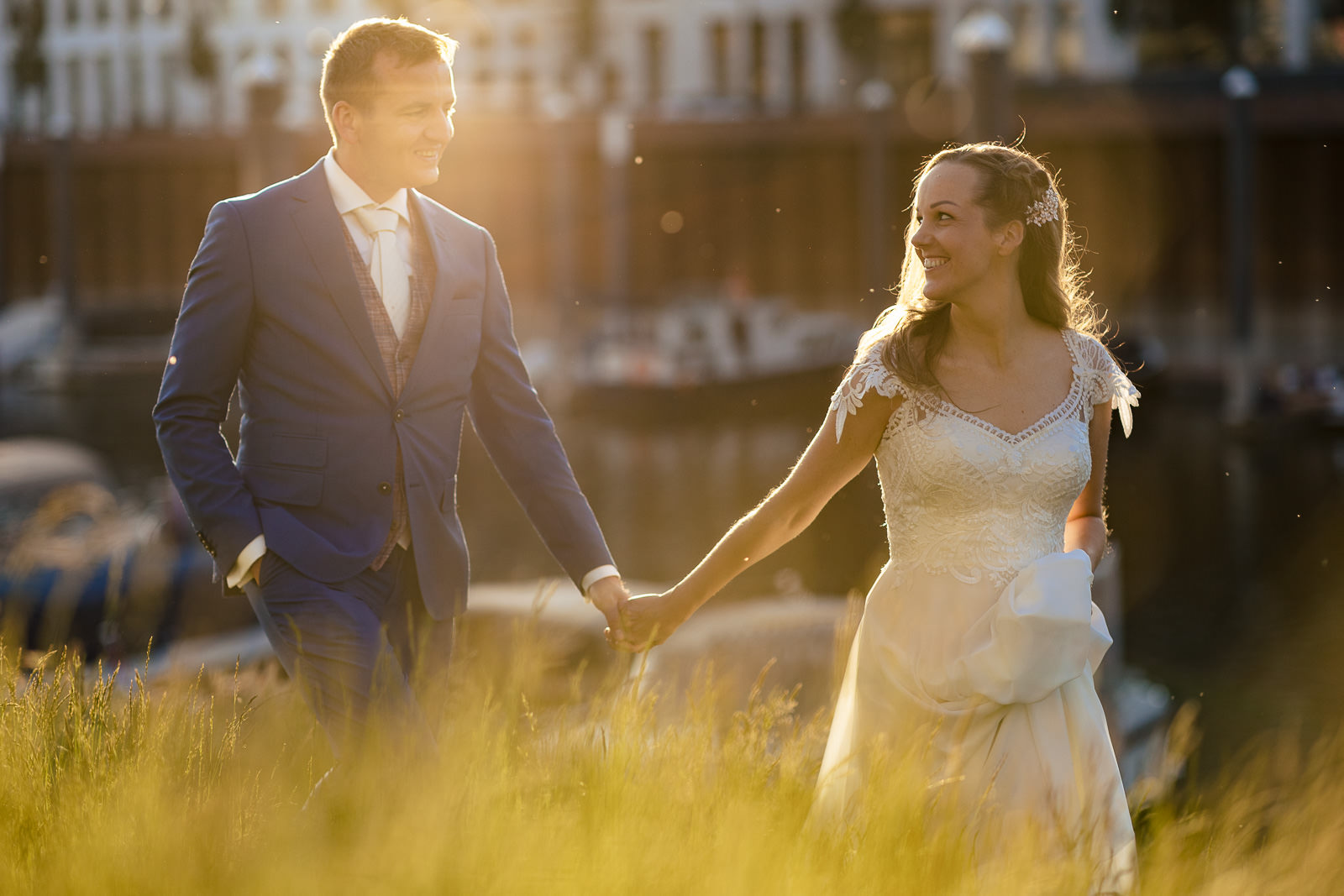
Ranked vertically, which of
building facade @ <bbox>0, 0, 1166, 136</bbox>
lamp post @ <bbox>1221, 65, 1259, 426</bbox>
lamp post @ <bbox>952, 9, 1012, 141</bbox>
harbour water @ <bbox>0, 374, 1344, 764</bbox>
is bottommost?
harbour water @ <bbox>0, 374, 1344, 764</bbox>

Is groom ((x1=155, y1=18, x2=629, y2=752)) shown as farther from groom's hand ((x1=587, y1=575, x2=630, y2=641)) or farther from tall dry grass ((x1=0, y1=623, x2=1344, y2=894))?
groom's hand ((x1=587, y1=575, x2=630, y2=641))

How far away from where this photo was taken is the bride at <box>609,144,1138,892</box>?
271 cm

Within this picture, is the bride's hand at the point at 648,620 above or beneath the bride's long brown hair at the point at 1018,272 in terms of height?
beneath

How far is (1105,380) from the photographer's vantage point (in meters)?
2.99

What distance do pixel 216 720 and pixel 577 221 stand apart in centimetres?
3617

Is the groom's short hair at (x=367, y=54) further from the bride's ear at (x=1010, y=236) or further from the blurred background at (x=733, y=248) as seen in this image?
the bride's ear at (x=1010, y=236)

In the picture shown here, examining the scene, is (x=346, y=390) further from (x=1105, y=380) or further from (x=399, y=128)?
(x=1105, y=380)

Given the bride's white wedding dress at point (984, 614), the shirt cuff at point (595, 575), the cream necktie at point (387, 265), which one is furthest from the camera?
the shirt cuff at point (595, 575)

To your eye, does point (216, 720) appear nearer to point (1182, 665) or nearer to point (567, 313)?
point (1182, 665)

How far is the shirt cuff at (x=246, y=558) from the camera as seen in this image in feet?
9.34

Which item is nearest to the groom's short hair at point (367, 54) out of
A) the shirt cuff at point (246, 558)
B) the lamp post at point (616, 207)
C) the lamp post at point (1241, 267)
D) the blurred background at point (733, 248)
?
the blurred background at point (733, 248)

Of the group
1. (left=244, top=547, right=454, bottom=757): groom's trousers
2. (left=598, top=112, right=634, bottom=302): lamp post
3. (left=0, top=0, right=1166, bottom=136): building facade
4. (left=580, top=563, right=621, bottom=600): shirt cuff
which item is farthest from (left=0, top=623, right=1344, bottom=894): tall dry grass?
(left=0, top=0, right=1166, bottom=136): building facade

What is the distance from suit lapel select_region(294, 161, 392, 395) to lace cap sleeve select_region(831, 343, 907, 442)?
85 centimetres

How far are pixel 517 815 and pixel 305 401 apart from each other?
0.98 metres
